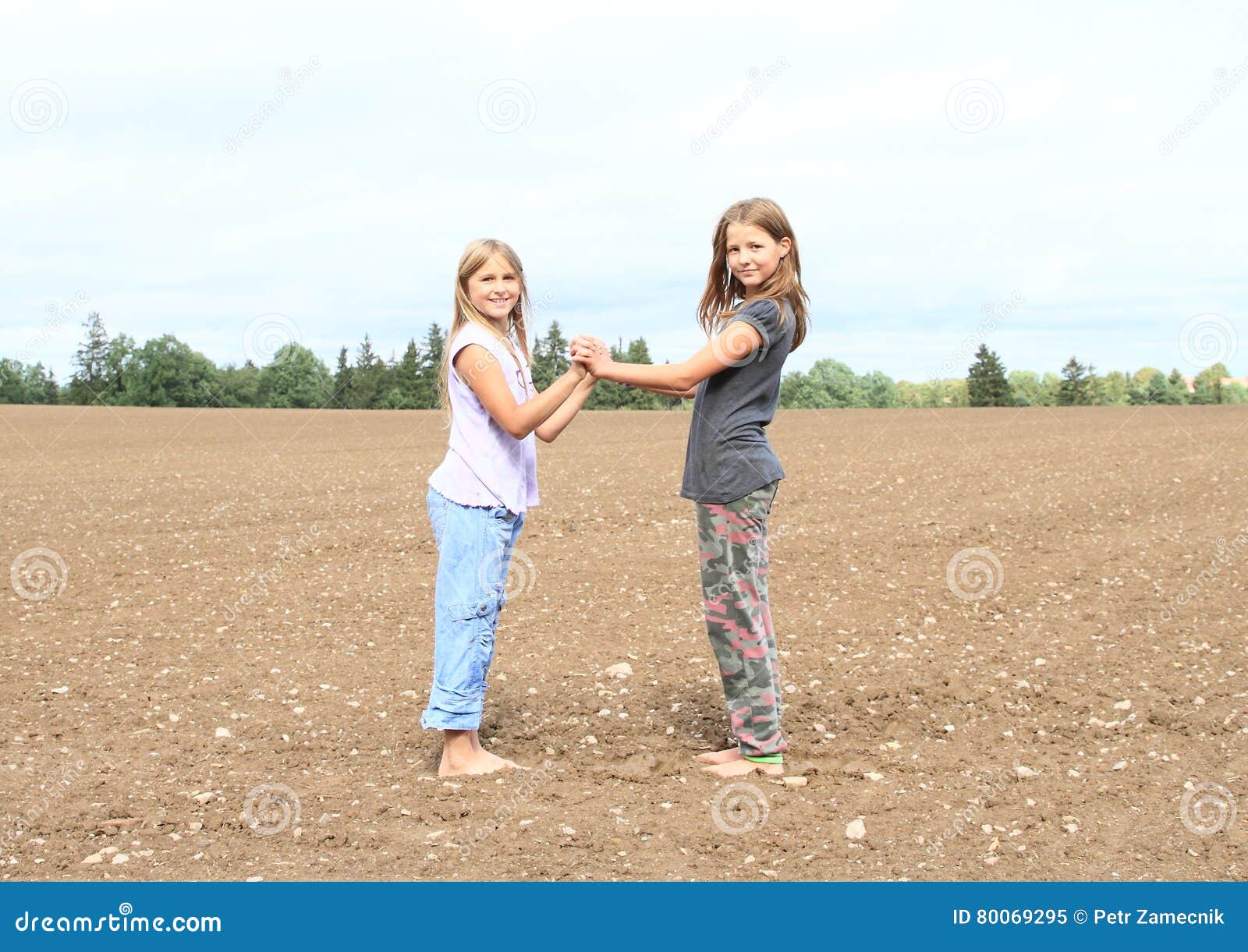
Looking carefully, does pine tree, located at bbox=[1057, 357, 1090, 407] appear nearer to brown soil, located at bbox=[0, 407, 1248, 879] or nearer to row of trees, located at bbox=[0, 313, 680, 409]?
row of trees, located at bbox=[0, 313, 680, 409]

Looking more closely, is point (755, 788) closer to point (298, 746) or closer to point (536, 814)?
point (536, 814)

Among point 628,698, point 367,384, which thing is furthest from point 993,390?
point 628,698

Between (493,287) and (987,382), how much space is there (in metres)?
59.2

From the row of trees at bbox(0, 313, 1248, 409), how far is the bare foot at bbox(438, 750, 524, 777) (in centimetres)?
3955

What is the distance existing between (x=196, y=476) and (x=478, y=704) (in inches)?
570

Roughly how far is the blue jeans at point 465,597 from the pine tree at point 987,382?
57556 mm

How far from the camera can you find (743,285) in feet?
14.9

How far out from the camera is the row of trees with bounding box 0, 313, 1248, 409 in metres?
49.7

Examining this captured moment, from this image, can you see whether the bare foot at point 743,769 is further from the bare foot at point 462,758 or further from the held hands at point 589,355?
the held hands at point 589,355

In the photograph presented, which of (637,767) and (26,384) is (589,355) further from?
(26,384)

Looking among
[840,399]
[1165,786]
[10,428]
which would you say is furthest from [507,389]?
[840,399]

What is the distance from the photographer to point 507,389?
4.28m

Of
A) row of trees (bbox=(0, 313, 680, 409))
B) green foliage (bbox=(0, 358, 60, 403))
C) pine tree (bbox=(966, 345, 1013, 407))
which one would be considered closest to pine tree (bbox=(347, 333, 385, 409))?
row of trees (bbox=(0, 313, 680, 409))

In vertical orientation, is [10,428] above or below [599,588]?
above
